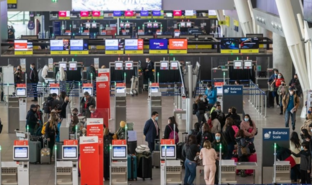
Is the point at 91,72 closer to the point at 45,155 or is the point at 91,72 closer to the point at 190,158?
the point at 45,155

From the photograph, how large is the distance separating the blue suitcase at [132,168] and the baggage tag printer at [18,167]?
9.85 feet

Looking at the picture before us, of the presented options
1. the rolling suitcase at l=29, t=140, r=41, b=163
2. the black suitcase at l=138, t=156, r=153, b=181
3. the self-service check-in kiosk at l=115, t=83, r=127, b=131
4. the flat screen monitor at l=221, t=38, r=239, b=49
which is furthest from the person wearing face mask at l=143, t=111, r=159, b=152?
the flat screen monitor at l=221, t=38, r=239, b=49

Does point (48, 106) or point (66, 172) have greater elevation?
point (48, 106)

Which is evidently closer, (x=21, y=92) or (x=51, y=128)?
(x=51, y=128)

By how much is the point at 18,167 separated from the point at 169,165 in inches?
141

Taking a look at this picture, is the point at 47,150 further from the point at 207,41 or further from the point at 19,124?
the point at 207,41

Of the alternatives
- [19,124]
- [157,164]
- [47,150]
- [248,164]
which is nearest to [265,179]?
[248,164]

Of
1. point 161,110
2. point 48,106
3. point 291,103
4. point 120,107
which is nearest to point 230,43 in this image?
point 161,110

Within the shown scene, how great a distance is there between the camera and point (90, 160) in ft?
70.6

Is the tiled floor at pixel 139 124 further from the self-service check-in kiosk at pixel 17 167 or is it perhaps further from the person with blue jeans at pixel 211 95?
the self-service check-in kiosk at pixel 17 167

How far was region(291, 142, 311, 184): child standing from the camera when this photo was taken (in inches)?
863

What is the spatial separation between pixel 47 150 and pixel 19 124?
595 cm

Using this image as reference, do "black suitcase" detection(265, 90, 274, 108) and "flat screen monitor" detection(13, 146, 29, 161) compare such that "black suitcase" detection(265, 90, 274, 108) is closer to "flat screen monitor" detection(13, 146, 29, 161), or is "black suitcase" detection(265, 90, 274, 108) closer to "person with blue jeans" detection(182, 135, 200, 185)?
"person with blue jeans" detection(182, 135, 200, 185)

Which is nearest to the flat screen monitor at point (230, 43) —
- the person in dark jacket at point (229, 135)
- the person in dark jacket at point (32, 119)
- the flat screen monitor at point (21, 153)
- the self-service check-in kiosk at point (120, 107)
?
the self-service check-in kiosk at point (120, 107)
